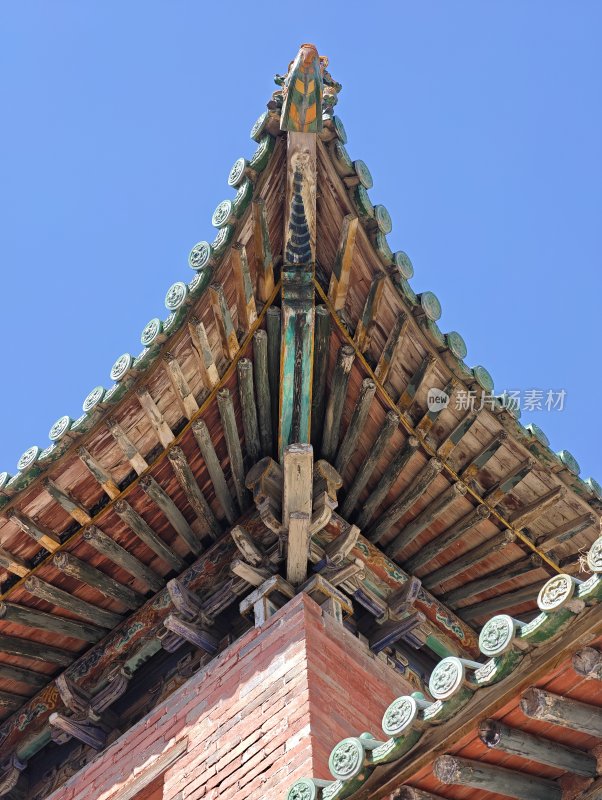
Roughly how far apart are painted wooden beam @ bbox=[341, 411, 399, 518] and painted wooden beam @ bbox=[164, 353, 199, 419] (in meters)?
1.45

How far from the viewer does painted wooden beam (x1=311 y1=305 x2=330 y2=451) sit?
961 cm

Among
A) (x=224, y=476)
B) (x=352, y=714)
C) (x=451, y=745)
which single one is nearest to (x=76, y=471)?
(x=224, y=476)

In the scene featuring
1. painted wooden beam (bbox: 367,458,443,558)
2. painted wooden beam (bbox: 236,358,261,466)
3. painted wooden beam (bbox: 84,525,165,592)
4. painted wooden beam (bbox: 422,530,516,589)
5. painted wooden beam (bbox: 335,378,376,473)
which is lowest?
painted wooden beam (bbox: 422,530,516,589)

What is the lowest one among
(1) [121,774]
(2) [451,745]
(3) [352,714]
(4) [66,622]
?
(2) [451,745]

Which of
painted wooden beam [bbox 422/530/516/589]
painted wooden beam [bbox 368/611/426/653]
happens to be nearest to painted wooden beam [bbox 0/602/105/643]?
painted wooden beam [bbox 368/611/426/653]

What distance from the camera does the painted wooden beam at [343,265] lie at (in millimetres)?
9297

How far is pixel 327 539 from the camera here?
394 inches

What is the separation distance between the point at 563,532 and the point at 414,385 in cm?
193

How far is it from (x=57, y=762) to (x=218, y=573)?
2.12 meters

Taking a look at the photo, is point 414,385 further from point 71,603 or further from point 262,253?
point 71,603

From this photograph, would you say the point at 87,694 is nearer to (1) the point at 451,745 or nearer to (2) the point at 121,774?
(2) the point at 121,774

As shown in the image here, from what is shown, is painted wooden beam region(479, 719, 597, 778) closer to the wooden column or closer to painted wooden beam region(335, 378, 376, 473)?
the wooden column

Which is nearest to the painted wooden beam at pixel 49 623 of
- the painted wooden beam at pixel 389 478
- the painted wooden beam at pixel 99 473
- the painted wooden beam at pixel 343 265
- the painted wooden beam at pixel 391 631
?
the painted wooden beam at pixel 99 473

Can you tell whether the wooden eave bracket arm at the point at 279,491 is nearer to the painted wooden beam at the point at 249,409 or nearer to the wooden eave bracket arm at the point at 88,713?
the painted wooden beam at the point at 249,409
